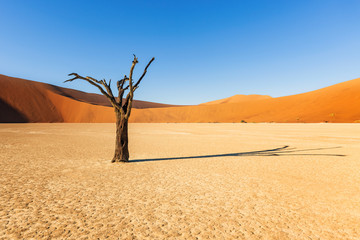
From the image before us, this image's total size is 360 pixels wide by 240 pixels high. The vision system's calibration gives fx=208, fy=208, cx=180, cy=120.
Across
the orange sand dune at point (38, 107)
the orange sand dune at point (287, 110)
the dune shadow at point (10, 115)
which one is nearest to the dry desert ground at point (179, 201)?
the orange sand dune at point (287, 110)

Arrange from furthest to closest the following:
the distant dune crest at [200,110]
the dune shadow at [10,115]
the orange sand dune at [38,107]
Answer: the orange sand dune at [38,107]
the distant dune crest at [200,110]
the dune shadow at [10,115]

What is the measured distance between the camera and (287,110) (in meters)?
60.4

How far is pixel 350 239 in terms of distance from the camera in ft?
9.67

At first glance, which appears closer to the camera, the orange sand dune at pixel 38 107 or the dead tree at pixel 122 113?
the dead tree at pixel 122 113

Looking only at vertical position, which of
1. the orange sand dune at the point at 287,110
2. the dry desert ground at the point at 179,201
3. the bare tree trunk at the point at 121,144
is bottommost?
the dry desert ground at the point at 179,201

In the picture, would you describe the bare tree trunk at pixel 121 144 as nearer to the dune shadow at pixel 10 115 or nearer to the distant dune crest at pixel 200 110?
the distant dune crest at pixel 200 110

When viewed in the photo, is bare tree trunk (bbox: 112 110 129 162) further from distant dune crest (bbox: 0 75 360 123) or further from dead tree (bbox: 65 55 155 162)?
distant dune crest (bbox: 0 75 360 123)

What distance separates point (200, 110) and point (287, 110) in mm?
30885

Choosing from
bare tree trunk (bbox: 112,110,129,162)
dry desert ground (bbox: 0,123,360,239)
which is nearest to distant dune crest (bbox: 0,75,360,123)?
dry desert ground (bbox: 0,123,360,239)

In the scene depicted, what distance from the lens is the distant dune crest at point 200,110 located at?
164 feet

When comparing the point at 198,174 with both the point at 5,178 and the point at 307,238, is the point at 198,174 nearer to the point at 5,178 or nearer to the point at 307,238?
the point at 307,238

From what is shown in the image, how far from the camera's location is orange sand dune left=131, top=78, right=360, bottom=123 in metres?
48.8

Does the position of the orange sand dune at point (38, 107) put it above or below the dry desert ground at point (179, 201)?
above

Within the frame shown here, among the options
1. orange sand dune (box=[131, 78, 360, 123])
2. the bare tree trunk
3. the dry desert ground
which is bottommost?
the dry desert ground
